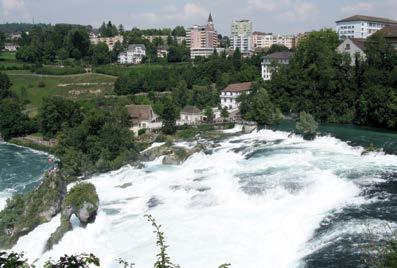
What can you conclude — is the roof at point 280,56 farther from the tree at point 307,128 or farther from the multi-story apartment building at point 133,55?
the multi-story apartment building at point 133,55

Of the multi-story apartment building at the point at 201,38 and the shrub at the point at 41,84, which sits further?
the multi-story apartment building at the point at 201,38

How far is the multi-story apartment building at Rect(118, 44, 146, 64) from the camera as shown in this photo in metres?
117

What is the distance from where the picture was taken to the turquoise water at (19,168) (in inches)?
1492

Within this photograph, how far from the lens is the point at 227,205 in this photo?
94.2ft

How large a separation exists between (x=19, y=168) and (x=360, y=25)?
74.2 m

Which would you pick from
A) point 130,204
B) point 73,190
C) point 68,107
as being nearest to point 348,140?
point 130,204

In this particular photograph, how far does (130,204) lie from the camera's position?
30438 millimetres

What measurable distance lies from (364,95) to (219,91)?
25.4 meters

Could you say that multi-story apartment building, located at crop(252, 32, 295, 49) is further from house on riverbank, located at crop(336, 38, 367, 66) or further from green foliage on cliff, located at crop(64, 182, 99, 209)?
green foliage on cliff, located at crop(64, 182, 99, 209)

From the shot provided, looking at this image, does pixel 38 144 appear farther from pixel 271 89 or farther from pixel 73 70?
pixel 73 70

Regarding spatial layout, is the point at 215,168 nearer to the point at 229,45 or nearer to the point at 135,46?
the point at 135,46

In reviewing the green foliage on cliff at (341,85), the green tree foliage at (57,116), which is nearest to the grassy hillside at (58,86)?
the green tree foliage at (57,116)

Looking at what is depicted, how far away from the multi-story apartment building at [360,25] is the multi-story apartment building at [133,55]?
47.3 m

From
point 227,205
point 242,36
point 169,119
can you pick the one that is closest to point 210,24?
point 242,36
